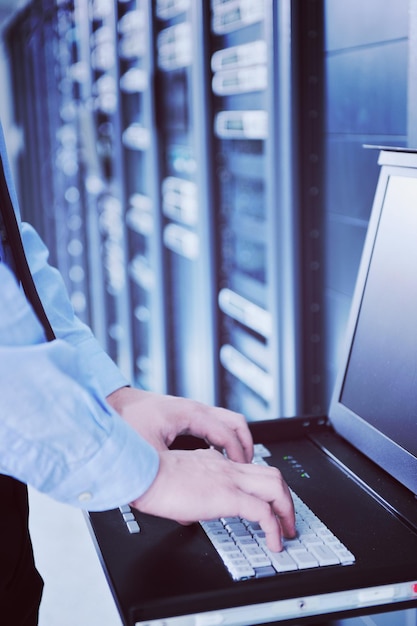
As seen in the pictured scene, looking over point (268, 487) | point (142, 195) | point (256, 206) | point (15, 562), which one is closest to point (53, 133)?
point (142, 195)

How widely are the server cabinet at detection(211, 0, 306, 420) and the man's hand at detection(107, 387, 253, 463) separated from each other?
4.02 ft

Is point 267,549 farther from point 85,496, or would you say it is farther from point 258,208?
point 258,208

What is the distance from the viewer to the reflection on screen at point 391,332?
116 centimetres

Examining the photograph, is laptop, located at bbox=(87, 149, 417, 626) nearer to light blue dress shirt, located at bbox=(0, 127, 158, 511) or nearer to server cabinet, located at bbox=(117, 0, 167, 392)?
light blue dress shirt, located at bbox=(0, 127, 158, 511)

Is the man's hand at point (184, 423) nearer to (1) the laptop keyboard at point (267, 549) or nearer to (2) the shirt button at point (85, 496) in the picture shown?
(1) the laptop keyboard at point (267, 549)

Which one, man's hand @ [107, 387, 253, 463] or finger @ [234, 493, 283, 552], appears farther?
man's hand @ [107, 387, 253, 463]

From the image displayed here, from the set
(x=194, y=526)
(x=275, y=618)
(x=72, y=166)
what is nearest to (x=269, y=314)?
(x=194, y=526)

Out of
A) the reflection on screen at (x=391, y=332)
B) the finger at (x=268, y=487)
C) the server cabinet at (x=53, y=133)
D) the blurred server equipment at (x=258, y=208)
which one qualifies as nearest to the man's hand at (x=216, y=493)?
the finger at (x=268, y=487)

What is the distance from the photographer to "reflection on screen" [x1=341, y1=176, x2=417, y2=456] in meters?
1.16

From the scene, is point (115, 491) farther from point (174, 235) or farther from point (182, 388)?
point (182, 388)

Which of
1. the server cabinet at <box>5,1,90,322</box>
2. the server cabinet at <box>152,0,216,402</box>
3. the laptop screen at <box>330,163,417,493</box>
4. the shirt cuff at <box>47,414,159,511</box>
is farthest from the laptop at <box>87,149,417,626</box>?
the server cabinet at <box>5,1,90,322</box>

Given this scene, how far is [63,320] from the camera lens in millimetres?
1294

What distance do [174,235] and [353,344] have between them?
2.20 m

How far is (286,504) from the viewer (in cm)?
94
